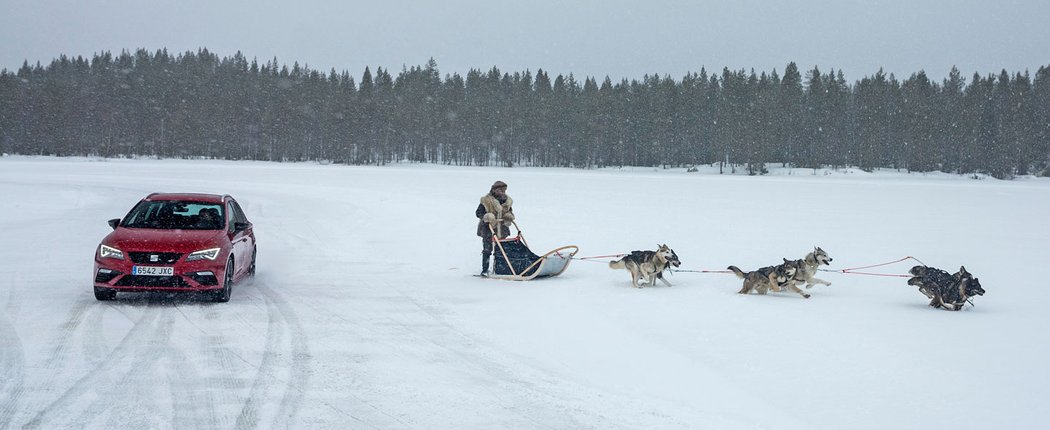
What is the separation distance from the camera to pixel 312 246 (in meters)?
16.7

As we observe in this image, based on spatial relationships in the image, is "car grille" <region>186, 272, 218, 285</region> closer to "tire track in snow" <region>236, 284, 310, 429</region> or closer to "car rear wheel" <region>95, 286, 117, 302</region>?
"tire track in snow" <region>236, 284, 310, 429</region>

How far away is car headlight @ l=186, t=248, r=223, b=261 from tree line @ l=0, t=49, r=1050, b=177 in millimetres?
83465

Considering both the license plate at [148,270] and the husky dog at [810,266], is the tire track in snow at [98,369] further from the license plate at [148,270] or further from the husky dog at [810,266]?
the husky dog at [810,266]

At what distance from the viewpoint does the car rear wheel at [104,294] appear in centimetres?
948

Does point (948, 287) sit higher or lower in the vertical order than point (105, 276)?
higher

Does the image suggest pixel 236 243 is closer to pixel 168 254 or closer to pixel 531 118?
pixel 168 254

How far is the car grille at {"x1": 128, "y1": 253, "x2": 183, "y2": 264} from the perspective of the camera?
362 inches

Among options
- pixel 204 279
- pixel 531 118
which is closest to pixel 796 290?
pixel 204 279

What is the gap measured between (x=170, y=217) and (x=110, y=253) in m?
1.49

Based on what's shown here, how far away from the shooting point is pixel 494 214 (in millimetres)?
12781

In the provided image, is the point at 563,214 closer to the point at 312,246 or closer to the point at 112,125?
the point at 312,246

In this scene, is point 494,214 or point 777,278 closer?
point 777,278

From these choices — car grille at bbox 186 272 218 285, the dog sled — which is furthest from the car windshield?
the dog sled

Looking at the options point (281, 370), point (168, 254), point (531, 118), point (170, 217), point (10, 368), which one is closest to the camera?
point (10, 368)
